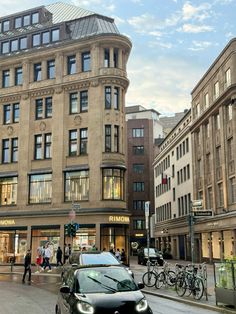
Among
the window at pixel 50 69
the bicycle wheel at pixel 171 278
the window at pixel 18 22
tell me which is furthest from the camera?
the window at pixel 18 22

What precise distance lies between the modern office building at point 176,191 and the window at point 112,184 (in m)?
17.4

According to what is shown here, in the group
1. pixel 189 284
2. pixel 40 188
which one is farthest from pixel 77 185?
pixel 189 284

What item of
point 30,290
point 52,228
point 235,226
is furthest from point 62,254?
point 30,290

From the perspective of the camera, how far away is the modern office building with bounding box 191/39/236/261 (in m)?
40.7

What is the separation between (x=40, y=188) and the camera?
4172 cm

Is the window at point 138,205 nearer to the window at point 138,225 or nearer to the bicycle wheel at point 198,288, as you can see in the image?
the window at point 138,225

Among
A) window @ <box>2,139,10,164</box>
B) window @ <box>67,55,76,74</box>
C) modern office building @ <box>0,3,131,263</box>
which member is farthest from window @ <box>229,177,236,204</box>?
window @ <box>2,139,10,164</box>

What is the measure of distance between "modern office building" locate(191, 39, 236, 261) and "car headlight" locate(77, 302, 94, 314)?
32.1 metres

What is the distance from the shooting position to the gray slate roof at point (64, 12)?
4844 cm

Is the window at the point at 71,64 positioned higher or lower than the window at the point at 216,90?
higher

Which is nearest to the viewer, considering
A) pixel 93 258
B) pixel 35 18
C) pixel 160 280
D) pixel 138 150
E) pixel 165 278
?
pixel 93 258

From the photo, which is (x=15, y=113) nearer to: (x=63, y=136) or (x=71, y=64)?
(x=63, y=136)

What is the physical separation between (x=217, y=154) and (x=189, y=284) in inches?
1211

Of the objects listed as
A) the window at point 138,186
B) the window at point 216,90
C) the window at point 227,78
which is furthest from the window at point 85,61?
the window at point 138,186
